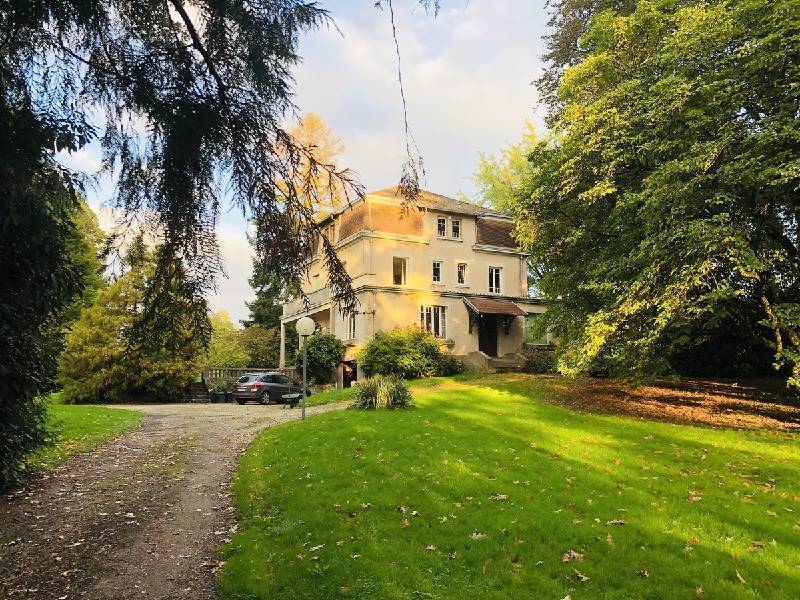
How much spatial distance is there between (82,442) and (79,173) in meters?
10.9

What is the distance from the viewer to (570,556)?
5547mm

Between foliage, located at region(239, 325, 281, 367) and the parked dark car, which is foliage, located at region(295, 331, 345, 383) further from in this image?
foliage, located at region(239, 325, 281, 367)

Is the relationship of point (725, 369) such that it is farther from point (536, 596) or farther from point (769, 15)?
point (536, 596)

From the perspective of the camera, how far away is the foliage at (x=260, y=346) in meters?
42.8

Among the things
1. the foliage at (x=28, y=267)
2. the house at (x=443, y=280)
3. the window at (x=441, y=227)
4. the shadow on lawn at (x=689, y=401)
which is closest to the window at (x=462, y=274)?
the house at (x=443, y=280)

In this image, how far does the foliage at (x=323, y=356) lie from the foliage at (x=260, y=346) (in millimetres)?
14630

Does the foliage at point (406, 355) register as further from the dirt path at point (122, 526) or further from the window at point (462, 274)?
A: the dirt path at point (122, 526)

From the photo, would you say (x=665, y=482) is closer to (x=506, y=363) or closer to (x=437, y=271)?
(x=506, y=363)

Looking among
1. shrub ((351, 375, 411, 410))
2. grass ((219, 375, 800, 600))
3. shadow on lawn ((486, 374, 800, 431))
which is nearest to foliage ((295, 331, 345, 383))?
shadow on lawn ((486, 374, 800, 431))

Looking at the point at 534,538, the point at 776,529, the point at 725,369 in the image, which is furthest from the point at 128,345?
the point at 725,369

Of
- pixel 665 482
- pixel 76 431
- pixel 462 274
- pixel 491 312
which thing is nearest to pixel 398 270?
pixel 462 274

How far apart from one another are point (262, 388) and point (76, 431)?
11914 mm

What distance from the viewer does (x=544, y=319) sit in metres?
18.4

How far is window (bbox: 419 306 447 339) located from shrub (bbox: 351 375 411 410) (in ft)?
43.3
